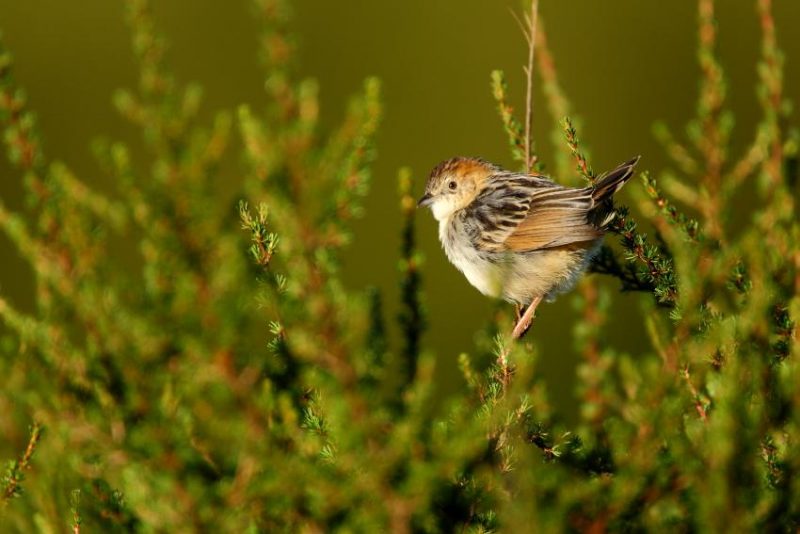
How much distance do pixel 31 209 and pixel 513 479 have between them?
1.08 m

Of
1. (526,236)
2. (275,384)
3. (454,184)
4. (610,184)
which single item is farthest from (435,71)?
(275,384)

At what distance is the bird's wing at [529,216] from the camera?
401 centimetres

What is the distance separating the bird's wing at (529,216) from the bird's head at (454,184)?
0.22m

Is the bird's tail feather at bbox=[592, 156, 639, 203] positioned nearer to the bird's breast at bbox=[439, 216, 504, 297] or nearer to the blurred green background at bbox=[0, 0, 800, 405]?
Result: the bird's breast at bbox=[439, 216, 504, 297]

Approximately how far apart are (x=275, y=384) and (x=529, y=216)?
2636mm

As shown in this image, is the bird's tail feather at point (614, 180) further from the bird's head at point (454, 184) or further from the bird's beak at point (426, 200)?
the bird's beak at point (426, 200)

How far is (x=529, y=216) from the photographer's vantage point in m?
4.36

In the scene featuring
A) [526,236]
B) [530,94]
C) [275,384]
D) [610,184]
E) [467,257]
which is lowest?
[467,257]

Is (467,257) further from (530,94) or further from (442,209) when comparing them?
(530,94)

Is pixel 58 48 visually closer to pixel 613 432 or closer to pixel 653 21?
pixel 653 21

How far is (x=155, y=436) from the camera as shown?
1.54m

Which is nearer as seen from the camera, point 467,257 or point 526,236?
point 526,236

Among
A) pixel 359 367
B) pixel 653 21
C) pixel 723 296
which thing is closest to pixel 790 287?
pixel 723 296

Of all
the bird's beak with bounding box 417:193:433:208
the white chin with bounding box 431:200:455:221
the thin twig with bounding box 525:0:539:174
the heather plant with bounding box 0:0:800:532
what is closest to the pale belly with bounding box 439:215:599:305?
the white chin with bounding box 431:200:455:221
